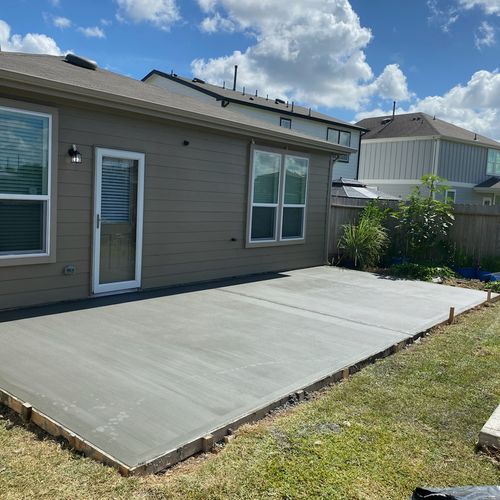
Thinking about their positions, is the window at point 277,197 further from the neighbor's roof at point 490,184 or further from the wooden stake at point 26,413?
the neighbor's roof at point 490,184

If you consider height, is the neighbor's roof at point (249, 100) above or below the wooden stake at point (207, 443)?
above

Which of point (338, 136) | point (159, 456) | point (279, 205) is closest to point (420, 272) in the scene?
point (279, 205)

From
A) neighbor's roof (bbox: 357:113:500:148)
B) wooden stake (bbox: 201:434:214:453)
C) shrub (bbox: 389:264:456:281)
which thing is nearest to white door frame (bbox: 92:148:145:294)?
wooden stake (bbox: 201:434:214:453)

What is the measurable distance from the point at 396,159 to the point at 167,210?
62.7ft

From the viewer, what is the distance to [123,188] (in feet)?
22.3

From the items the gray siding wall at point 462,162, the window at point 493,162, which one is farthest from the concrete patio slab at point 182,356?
the window at point 493,162

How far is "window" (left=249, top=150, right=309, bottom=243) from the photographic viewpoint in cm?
912

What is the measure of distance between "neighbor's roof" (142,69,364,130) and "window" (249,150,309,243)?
31.0 ft

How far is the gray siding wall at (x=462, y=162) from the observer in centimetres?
2317

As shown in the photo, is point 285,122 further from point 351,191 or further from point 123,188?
point 123,188

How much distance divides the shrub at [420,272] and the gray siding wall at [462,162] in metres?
13.6

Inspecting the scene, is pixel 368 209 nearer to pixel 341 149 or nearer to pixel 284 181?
pixel 341 149

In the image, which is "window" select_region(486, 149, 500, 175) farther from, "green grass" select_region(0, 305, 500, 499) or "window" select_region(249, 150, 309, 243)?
"green grass" select_region(0, 305, 500, 499)

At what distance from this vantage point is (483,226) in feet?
37.0
